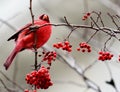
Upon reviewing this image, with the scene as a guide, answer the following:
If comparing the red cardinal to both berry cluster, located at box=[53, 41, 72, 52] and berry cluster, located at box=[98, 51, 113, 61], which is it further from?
berry cluster, located at box=[98, 51, 113, 61]

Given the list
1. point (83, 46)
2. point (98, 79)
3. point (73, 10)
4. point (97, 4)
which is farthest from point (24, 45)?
point (73, 10)

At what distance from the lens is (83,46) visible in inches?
86.0

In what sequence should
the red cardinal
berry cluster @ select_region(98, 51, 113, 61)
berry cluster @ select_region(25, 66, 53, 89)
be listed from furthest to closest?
the red cardinal, berry cluster @ select_region(98, 51, 113, 61), berry cluster @ select_region(25, 66, 53, 89)

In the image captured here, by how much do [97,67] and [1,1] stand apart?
1377 mm

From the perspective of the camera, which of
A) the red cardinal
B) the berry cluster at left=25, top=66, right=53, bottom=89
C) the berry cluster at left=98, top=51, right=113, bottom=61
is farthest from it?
the red cardinal

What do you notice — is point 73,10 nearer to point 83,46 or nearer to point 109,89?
point 109,89

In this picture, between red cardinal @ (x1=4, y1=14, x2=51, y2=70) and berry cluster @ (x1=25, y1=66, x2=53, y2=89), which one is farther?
red cardinal @ (x1=4, y1=14, x2=51, y2=70)

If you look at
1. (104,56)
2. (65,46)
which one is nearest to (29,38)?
(65,46)

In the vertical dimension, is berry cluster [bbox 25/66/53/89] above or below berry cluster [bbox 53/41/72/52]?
above

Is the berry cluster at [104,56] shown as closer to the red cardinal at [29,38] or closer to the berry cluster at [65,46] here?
the berry cluster at [65,46]

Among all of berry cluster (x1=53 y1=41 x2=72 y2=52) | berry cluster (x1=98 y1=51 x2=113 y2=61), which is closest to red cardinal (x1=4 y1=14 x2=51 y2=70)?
berry cluster (x1=53 y1=41 x2=72 y2=52)

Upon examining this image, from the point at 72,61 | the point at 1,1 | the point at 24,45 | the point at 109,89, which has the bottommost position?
the point at 109,89

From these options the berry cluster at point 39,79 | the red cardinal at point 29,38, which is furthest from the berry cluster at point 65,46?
the berry cluster at point 39,79

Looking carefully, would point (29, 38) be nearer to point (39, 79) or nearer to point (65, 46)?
point (65, 46)
